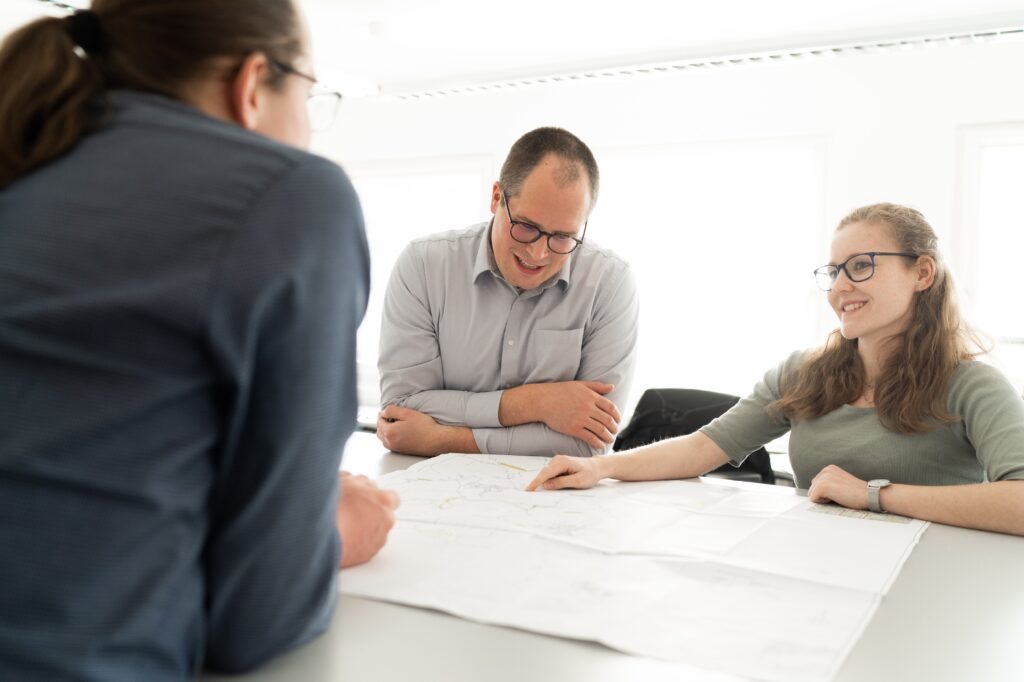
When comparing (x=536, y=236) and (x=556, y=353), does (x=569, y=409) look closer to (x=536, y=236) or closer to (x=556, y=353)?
(x=556, y=353)

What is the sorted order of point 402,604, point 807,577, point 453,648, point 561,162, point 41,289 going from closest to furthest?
1. point 41,289
2. point 453,648
3. point 402,604
4. point 807,577
5. point 561,162

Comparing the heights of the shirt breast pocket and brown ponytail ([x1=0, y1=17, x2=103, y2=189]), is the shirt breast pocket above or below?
below

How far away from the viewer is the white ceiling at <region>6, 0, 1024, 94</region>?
4117 mm

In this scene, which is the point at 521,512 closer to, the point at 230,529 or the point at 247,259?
the point at 230,529

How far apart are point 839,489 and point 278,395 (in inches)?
53.2

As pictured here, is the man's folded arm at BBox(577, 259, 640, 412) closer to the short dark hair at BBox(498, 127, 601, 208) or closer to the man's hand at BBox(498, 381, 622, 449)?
the man's hand at BBox(498, 381, 622, 449)

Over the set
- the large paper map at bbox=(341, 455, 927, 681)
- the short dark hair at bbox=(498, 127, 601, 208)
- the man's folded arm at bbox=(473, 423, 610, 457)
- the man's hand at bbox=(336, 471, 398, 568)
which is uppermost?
the short dark hair at bbox=(498, 127, 601, 208)

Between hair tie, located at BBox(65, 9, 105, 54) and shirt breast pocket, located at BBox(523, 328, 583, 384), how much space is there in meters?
1.63

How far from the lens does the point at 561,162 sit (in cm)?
228

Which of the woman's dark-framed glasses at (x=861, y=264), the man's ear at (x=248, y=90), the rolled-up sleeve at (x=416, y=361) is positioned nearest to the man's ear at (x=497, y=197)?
the rolled-up sleeve at (x=416, y=361)

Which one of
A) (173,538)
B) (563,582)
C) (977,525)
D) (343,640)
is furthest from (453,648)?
(977,525)

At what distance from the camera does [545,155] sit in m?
2.29

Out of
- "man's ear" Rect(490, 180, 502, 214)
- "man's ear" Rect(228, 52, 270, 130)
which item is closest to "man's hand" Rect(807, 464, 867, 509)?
"man's ear" Rect(490, 180, 502, 214)

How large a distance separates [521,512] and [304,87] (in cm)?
90
